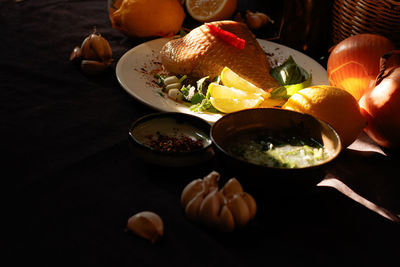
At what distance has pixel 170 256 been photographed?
0.85 m

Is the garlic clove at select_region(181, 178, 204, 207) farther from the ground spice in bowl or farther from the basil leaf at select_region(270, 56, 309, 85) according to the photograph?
the basil leaf at select_region(270, 56, 309, 85)

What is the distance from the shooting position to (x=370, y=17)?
1.62 m

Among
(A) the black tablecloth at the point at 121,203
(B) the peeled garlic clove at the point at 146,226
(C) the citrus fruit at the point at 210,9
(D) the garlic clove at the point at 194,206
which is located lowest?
(A) the black tablecloth at the point at 121,203

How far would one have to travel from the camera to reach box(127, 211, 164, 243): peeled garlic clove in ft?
2.88

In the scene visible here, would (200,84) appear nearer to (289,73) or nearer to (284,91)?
(284,91)

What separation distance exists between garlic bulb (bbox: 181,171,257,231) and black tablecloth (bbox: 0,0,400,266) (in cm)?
3

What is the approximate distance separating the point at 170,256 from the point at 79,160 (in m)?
0.40

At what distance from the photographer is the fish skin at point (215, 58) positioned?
5.00 ft

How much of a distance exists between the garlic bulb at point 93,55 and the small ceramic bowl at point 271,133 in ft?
2.36

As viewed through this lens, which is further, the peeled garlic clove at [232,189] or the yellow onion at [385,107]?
the yellow onion at [385,107]

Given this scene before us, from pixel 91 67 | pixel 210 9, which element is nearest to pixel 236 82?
pixel 91 67

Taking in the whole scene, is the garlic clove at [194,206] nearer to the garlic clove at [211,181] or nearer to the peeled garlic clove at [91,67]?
the garlic clove at [211,181]

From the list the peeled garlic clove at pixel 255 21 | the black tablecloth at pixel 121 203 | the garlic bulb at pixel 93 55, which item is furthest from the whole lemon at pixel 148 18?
the black tablecloth at pixel 121 203

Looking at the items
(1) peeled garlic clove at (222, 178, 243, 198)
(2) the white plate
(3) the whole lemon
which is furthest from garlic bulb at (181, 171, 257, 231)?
(3) the whole lemon
